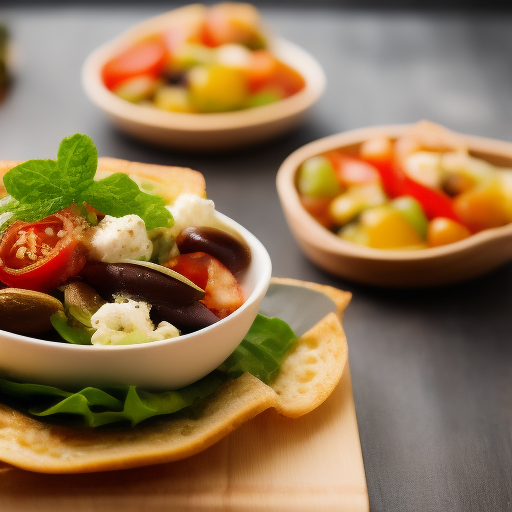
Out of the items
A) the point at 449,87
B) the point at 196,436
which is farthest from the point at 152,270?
the point at 449,87

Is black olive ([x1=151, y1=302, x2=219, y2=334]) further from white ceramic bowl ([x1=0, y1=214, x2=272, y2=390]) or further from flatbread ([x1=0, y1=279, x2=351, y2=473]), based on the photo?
flatbread ([x1=0, y1=279, x2=351, y2=473])

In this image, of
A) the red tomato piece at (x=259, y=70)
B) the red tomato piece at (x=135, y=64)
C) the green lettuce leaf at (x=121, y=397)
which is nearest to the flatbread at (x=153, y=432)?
the green lettuce leaf at (x=121, y=397)

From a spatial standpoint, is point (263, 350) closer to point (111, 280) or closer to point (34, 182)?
point (111, 280)

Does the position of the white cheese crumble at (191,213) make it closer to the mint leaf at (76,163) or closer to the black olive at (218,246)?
the black olive at (218,246)

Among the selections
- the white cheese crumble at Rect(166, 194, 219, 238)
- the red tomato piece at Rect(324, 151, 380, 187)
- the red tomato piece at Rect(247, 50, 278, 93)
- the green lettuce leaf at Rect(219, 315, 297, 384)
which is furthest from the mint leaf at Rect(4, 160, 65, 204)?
the red tomato piece at Rect(247, 50, 278, 93)

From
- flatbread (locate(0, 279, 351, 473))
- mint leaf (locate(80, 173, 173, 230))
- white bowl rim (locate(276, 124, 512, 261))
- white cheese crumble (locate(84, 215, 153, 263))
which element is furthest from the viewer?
white bowl rim (locate(276, 124, 512, 261))
